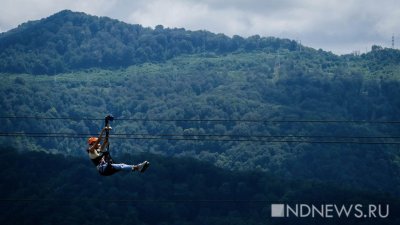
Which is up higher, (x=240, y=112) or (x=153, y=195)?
(x=240, y=112)

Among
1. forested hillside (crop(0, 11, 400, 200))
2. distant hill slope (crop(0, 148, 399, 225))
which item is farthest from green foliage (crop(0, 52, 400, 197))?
distant hill slope (crop(0, 148, 399, 225))

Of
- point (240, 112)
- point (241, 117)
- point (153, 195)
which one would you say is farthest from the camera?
point (240, 112)

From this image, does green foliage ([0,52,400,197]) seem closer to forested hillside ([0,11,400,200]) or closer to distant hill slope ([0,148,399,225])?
forested hillside ([0,11,400,200])

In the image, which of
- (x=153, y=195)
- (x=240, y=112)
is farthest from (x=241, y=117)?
(x=153, y=195)

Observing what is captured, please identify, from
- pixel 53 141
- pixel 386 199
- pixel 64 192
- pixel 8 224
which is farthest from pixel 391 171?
pixel 8 224

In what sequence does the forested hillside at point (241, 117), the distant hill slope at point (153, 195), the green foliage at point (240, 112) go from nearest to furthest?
1. the distant hill slope at point (153, 195)
2. the forested hillside at point (241, 117)
3. the green foliage at point (240, 112)

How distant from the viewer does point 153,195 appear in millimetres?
95125

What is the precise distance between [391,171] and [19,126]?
53.2 m

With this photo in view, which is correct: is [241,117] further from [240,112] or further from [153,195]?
[153,195]

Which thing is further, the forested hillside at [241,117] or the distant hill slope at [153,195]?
the forested hillside at [241,117]

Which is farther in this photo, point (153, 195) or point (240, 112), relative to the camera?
point (240, 112)

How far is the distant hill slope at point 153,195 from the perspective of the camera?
80.2m

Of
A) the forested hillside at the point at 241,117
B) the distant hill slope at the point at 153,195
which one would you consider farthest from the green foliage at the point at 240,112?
the distant hill slope at the point at 153,195

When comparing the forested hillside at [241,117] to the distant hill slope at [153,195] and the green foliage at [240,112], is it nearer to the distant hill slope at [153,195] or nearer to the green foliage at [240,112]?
the green foliage at [240,112]
